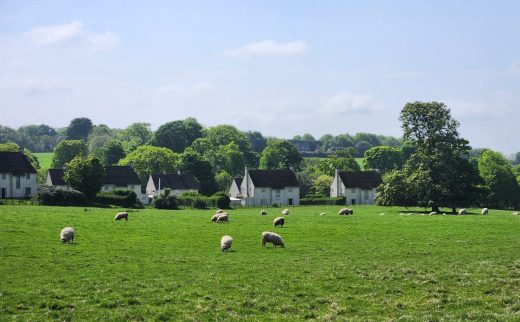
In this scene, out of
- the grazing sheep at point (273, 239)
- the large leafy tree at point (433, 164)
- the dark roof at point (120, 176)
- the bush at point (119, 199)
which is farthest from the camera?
the dark roof at point (120, 176)

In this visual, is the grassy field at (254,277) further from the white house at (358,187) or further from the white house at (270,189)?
the white house at (358,187)

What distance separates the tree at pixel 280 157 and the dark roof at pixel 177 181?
157 ft

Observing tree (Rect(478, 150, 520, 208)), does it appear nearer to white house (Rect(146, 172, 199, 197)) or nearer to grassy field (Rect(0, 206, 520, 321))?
white house (Rect(146, 172, 199, 197))

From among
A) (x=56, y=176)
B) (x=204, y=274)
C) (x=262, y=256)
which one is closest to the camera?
(x=204, y=274)

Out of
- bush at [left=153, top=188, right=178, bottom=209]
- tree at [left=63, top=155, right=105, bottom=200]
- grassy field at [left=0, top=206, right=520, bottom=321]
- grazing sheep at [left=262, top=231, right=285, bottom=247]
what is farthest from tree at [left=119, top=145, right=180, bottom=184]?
grazing sheep at [left=262, top=231, right=285, bottom=247]

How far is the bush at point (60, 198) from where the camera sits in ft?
277

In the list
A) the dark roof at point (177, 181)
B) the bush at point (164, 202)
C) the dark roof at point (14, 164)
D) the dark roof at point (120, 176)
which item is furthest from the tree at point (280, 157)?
the bush at point (164, 202)

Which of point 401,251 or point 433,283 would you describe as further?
point 401,251

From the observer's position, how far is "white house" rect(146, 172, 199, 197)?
13325 centimetres

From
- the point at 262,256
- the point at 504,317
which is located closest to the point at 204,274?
the point at 262,256

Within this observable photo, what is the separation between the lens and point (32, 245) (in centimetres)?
3384

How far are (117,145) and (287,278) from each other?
16116 cm

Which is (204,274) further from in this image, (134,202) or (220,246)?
(134,202)

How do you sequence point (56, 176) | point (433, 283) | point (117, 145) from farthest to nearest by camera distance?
point (117, 145), point (56, 176), point (433, 283)
